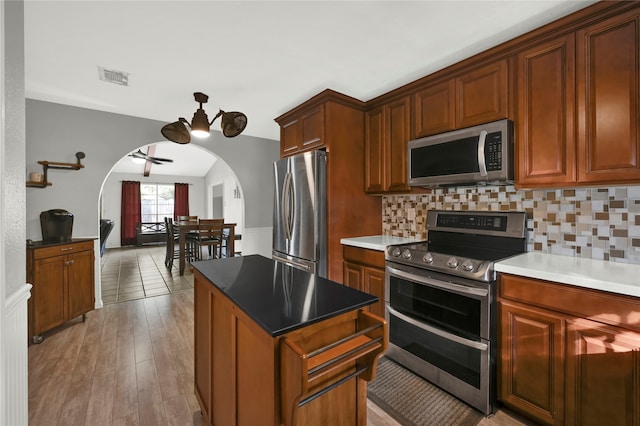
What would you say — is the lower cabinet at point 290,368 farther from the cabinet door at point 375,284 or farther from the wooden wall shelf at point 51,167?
the wooden wall shelf at point 51,167

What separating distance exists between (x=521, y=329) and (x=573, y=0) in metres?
1.87

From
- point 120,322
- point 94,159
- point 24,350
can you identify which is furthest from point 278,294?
point 94,159

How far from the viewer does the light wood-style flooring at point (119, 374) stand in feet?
5.39

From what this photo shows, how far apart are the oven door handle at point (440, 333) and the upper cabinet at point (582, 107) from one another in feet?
3.52

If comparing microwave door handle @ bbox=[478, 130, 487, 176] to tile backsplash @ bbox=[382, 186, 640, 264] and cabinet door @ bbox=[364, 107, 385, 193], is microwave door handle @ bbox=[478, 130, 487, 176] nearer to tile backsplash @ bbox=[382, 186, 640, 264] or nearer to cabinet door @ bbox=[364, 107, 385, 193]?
tile backsplash @ bbox=[382, 186, 640, 264]

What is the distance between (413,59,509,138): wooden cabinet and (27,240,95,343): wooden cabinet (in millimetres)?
3627

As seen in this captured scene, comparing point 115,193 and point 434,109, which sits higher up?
point 434,109

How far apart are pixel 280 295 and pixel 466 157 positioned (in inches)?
67.5

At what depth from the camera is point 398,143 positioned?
262 cm

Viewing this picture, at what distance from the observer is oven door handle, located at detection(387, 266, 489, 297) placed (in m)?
1.69

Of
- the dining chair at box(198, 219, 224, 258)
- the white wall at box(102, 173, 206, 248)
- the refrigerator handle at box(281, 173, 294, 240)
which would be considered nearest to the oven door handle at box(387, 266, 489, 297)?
the refrigerator handle at box(281, 173, 294, 240)

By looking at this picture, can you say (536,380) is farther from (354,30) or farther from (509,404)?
(354,30)

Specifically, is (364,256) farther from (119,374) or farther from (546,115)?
(119,374)

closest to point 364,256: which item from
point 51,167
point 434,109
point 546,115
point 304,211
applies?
point 304,211
